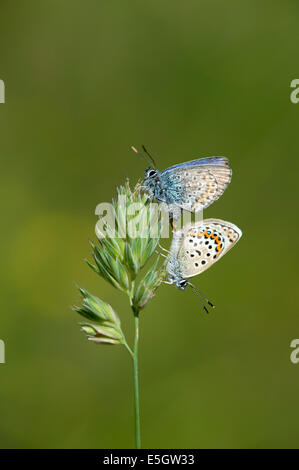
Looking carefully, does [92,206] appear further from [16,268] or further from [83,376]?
[83,376]

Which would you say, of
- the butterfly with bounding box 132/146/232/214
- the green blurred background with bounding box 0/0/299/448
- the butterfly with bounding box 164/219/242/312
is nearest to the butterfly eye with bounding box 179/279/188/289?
the butterfly with bounding box 164/219/242/312

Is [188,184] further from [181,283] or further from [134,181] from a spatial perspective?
[134,181]

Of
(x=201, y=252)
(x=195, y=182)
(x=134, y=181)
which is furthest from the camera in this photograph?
(x=134, y=181)

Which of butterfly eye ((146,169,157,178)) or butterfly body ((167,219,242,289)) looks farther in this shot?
butterfly eye ((146,169,157,178))

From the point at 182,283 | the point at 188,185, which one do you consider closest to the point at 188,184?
the point at 188,185

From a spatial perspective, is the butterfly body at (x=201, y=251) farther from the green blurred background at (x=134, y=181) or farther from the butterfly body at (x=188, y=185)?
the green blurred background at (x=134, y=181)

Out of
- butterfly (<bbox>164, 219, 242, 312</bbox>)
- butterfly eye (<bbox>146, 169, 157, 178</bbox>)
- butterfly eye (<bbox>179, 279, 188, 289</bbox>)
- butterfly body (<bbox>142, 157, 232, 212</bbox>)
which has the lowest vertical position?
butterfly eye (<bbox>179, 279, 188, 289</bbox>)

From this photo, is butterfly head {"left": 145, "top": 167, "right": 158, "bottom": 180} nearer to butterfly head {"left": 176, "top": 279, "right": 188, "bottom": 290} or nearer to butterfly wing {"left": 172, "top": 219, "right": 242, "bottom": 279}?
butterfly wing {"left": 172, "top": 219, "right": 242, "bottom": 279}
